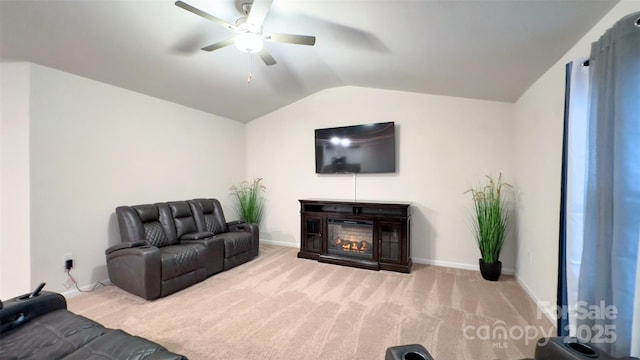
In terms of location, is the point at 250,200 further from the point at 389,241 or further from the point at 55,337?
the point at 55,337

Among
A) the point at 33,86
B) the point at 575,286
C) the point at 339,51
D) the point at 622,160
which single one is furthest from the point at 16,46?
the point at 575,286

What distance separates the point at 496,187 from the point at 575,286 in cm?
214

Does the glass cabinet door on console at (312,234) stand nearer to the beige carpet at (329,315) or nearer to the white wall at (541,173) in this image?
the beige carpet at (329,315)

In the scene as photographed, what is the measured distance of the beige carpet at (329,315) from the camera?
1.97m

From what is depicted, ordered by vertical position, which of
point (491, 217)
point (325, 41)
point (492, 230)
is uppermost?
point (325, 41)

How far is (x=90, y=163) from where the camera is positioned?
3061 millimetres

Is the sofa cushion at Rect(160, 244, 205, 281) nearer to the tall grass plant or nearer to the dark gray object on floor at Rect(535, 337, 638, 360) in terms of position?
the dark gray object on floor at Rect(535, 337, 638, 360)

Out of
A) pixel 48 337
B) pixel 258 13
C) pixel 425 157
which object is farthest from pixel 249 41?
pixel 425 157

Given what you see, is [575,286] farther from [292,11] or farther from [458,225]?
[292,11]

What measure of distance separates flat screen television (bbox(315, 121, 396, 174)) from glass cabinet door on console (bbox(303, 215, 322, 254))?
858 millimetres

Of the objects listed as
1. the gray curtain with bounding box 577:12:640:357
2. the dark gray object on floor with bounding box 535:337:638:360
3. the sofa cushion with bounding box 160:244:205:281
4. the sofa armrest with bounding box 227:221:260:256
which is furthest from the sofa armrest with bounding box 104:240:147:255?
the gray curtain with bounding box 577:12:640:357

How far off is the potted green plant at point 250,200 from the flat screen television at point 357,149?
146 centimetres

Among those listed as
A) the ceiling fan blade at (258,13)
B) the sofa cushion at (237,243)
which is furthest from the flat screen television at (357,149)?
the ceiling fan blade at (258,13)

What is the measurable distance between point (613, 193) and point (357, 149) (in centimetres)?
310
